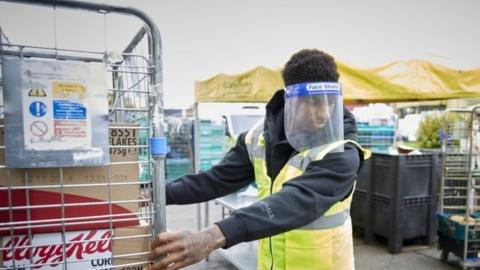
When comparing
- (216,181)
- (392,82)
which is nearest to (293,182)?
(216,181)

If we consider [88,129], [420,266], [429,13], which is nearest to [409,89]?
[420,266]

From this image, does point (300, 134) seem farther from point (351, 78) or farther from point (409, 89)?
point (409, 89)

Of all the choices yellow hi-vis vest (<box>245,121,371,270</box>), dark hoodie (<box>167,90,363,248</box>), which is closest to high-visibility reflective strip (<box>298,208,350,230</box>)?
yellow hi-vis vest (<box>245,121,371,270</box>)

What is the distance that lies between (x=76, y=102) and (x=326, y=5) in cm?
919

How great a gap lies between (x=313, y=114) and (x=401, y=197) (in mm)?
3181

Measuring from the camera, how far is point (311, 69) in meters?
1.21

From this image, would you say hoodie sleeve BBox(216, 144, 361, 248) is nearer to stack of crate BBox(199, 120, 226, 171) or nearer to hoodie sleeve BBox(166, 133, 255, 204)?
hoodie sleeve BBox(166, 133, 255, 204)

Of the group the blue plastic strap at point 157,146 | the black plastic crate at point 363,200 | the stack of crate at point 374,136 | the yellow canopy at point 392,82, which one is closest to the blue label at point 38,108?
the blue plastic strap at point 157,146

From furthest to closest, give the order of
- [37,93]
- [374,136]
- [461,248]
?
[374,136] < [461,248] < [37,93]

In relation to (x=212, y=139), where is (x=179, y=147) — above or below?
below

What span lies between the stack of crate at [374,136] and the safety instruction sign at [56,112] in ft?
15.8

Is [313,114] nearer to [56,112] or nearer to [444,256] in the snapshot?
[56,112]

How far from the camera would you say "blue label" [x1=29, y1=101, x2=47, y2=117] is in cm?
78

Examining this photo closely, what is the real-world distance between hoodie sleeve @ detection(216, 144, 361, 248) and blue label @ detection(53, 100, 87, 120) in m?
0.43
